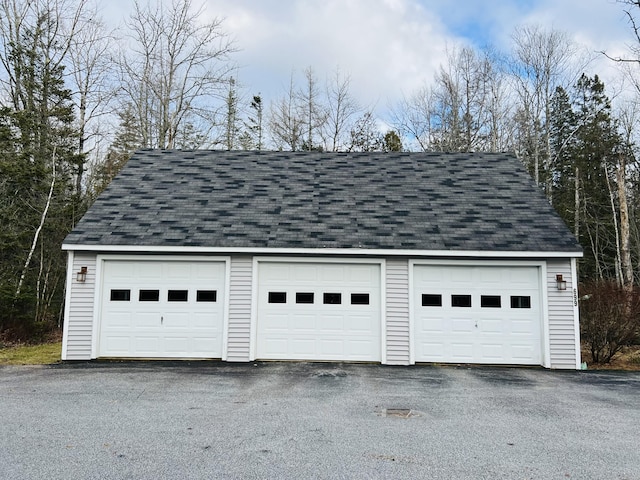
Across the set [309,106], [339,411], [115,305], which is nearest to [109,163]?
[309,106]

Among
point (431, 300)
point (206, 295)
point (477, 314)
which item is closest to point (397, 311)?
point (431, 300)

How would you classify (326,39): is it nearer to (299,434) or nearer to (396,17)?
(396,17)

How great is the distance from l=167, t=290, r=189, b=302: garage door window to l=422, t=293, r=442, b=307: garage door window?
4.93 metres

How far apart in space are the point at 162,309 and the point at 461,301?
620 centimetres

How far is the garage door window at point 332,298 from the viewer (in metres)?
8.79

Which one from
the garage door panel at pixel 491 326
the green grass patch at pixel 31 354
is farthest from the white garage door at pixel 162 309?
the garage door panel at pixel 491 326

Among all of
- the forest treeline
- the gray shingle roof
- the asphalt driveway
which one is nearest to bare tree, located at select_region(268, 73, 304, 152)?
the forest treeline

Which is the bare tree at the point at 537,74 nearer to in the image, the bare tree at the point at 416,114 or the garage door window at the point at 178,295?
the bare tree at the point at 416,114

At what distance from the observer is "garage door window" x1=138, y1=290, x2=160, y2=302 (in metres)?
8.79

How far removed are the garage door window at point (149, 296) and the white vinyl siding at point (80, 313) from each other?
915 mm

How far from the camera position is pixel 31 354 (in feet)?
31.8

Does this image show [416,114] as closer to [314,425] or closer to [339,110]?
[339,110]

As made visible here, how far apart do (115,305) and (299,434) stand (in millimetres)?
5931

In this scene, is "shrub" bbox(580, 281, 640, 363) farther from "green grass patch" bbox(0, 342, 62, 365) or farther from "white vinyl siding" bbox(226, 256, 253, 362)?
"green grass patch" bbox(0, 342, 62, 365)
